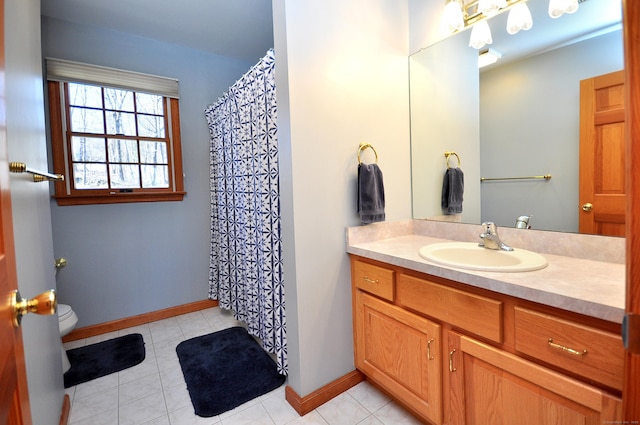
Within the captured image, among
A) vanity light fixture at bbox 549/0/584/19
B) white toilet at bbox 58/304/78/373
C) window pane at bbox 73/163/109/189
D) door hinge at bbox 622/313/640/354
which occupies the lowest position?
white toilet at bbox 58/304/78/373

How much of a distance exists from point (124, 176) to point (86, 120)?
1.65 ft

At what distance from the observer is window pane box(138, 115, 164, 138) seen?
2540 mm

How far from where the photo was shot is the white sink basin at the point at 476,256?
1153 mm

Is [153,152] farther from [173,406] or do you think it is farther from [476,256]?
[476,256]

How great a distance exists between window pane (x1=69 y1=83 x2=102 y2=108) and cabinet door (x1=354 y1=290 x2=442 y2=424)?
2569mm

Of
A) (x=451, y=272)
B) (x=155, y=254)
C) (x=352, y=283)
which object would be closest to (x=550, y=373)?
(x=451, y=272)

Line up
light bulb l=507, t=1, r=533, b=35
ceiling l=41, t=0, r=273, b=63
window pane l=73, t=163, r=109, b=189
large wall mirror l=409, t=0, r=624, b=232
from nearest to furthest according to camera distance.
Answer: large wall mirror l=409, t=0, r=624, b=232, light bulb l=507, t=1, r=533, b=35, ceiling l=41, t=0, r=273, b=63, window pane l=73, t=163, r=109, b=189

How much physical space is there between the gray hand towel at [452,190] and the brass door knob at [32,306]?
1.78 m

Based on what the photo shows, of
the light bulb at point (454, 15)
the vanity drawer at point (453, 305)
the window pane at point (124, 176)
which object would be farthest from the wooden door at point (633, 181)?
the window pane at point (124, 176)

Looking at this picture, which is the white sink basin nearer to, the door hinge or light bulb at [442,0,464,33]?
the door hinge

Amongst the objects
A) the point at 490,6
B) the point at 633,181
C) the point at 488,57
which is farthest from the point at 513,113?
the point at 633,181

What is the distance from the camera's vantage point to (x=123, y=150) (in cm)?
247

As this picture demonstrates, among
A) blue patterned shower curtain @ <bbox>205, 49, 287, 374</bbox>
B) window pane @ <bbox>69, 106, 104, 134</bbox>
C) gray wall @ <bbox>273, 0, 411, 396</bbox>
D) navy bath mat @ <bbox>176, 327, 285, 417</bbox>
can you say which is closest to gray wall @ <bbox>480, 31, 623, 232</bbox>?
gray wall @ <bbox>273, 0, 411, 396</bbox>

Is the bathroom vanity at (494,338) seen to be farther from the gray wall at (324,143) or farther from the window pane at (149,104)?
the window pane at (149,104)
